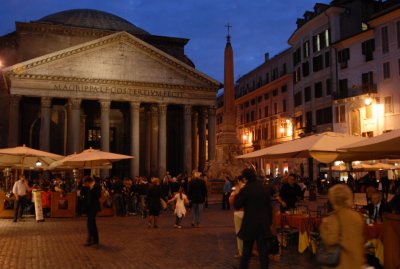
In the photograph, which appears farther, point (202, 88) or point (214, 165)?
point (202, 88)

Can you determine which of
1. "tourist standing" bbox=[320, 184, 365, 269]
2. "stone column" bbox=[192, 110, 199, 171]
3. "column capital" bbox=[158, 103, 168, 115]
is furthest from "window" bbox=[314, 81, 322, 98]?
"tourist standing" bbox=[320, 184, 365, 269]

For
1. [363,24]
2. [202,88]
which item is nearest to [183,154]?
[202,88]

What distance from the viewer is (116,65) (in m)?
35.4

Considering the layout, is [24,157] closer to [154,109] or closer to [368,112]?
[154,109]

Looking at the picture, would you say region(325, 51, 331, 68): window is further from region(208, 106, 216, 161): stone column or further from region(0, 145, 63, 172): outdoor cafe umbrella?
region(0, 145, 63, 172): outdoor cafe umbrella

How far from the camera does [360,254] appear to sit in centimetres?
390

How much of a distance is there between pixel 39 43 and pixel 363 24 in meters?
26.4

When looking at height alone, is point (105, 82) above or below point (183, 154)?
above

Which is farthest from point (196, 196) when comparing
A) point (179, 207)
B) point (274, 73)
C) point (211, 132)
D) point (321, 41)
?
point (274, 73)

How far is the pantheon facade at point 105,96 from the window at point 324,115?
8.80 meters

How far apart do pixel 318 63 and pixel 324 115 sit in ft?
14.7

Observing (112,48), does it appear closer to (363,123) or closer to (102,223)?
(363,123)

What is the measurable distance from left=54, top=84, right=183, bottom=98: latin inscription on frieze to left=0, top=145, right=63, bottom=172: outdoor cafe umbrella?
46.8 ft

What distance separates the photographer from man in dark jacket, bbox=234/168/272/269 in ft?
19.7
